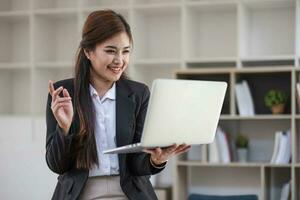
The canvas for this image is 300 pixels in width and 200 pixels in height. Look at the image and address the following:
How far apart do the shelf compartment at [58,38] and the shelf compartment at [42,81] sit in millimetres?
93

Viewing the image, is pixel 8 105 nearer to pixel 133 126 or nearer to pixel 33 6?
pixel 33 6

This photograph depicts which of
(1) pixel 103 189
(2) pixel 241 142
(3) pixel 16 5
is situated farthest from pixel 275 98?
(1) pixel 103 189

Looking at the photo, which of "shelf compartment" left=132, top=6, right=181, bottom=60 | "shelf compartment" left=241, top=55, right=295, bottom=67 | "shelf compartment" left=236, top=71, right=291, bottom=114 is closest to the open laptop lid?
"shelf compartment" left=241, top=55, right=295, bottom=67

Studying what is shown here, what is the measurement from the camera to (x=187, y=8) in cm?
408

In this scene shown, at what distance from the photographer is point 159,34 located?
442 centimetres

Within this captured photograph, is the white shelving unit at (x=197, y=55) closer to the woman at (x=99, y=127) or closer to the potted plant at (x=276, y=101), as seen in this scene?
the potted plant at (x=276, y=101)

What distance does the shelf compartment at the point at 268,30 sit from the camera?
4.06m

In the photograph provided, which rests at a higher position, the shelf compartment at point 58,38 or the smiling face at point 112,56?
the shelf compartment at point 58,38

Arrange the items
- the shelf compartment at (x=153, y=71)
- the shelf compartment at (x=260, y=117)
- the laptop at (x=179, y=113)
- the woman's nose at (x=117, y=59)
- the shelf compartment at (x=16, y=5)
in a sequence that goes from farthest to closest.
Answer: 1. the shelf compartment at (x=16, y=5)
2. the shelf compartment at (x=153, y=71)
3. the shelf compartment at (x=260, y=117)
4. the woman's nose at (x=117, y=59)
5. the laptop at (x=179, y=113)

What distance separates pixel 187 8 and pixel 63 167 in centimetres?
275

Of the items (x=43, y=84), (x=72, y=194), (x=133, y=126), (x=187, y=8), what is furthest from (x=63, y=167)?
(x=43, y=84)

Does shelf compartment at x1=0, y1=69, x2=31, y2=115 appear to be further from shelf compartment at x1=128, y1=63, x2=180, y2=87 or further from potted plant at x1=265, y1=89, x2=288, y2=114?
potted plant at x1=265, y1=89, x2=288, y2=114

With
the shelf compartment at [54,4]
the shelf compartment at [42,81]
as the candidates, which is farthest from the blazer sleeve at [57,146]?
the shelf compartment at [54,4]

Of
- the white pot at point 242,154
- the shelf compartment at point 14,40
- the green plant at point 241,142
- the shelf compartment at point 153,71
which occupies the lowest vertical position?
the white pot at point 242,154
